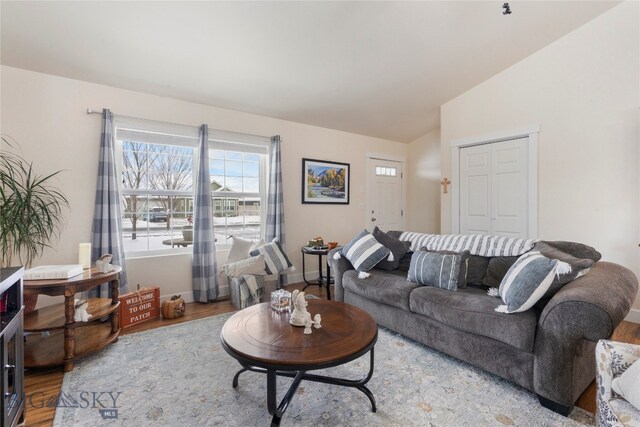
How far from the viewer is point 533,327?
1.74 metres

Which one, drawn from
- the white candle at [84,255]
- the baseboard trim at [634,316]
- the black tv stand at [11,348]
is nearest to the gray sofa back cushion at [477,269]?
the baseboard trim at [634,316]

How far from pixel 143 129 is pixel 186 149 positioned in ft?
1.57

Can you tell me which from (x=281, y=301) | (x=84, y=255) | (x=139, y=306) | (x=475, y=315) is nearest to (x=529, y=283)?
(x=475, y=315)

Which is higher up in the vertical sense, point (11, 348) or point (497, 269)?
point (497, 269)

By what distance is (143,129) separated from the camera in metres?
3.20

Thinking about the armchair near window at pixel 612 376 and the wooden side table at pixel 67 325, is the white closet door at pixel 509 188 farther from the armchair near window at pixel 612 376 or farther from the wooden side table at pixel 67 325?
the wooden side table at pixel 67 325

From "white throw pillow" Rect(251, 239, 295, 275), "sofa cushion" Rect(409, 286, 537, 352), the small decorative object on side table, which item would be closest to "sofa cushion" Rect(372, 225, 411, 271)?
"sofa cushion" Rect(409, 286, 537, 352)

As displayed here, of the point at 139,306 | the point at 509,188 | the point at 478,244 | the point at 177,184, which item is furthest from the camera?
the point at 509,188

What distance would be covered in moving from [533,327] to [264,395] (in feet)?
5.28

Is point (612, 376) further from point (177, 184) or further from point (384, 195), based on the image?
point (384, 195)

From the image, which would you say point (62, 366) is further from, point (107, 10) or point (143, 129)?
point (107, 10)

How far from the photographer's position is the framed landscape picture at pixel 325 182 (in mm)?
4449

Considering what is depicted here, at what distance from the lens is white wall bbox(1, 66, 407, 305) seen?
8.77 ft

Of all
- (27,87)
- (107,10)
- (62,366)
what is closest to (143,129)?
(27,87)
